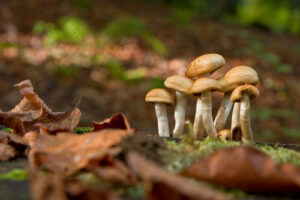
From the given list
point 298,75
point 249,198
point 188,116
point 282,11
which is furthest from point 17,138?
point 282,11

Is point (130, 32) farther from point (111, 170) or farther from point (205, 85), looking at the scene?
point (111, 170)

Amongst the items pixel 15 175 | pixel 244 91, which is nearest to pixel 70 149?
pixel 15 175

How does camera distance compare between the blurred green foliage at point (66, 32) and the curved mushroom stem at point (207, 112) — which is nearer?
the curved mushroom stem at point (207, 112)

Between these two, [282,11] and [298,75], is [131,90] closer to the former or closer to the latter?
[298,75]

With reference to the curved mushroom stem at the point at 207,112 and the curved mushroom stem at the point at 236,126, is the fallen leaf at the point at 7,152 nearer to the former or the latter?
the curved mushroom stem at the point at 207,112

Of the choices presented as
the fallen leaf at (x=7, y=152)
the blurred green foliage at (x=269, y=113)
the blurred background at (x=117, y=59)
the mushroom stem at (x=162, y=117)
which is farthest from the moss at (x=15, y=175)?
the blurred green foliage at (x=269, y=113)

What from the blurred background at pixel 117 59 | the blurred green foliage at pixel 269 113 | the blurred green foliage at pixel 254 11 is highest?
the blurred green foliage at pixel 254 11
